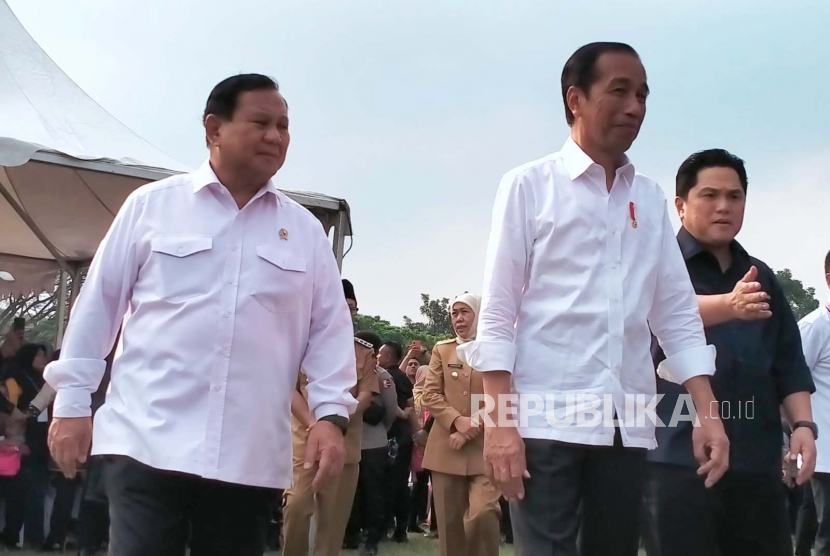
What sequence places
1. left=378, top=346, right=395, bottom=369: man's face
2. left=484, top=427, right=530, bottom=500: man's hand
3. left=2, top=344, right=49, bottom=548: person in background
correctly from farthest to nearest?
left=378, top=346, right=395, bottom=369: man's face < left=2, top=344, right=49, bottom=548: person in background < left=484, top=427, right=530, bottom=500: man's hand

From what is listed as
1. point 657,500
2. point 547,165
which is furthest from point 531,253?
point 657,500

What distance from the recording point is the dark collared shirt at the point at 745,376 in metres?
3.12

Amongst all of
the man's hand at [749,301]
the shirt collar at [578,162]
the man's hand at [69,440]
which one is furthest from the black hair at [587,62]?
the man's hand at [69,440]

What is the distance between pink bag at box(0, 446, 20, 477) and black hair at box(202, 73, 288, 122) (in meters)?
5.86

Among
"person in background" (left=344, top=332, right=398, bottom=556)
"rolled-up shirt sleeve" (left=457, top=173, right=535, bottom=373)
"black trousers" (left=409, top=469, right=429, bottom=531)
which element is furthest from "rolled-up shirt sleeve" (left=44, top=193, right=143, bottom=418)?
"black trousers" (left=409, top=469, right=429, bottom=531)

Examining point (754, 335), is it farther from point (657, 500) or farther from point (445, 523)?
point (445, 523)

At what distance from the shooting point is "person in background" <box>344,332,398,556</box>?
8.30 m

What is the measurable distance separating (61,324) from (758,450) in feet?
29.6

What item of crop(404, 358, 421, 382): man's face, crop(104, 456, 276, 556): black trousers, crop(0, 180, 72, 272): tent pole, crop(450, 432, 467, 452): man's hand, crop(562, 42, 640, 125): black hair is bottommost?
crop(104, 456, 276, 556): black trousers

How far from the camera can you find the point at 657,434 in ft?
10.5

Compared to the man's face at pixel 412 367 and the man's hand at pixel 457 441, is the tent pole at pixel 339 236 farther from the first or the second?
the man's face at pixel 412 367

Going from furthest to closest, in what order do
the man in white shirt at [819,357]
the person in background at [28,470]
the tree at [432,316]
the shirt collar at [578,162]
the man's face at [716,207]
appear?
the tree at [432,316]
the person in background at [28,470]
the man in white shirt at [819,357]
the man's face at [716,207]
the shirt collar at [578,162]

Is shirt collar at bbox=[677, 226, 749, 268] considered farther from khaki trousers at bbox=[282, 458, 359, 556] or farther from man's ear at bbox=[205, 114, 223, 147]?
khaki trousers at bbox=[282, 458, 359, 556]

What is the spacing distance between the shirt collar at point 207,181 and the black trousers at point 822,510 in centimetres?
→ 370
